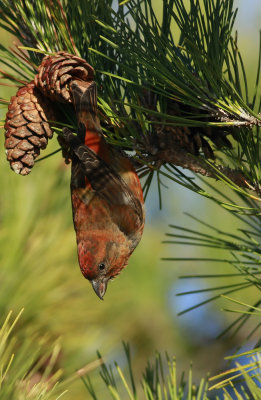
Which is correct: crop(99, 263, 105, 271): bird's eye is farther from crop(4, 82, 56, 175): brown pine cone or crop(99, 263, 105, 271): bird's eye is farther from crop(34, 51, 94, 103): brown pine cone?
crop(34, 51, 94, 103): brown pine cone

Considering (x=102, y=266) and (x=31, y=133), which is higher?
(x=31, y=133)

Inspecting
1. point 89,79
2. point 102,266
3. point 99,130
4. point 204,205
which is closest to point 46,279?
point 102,266

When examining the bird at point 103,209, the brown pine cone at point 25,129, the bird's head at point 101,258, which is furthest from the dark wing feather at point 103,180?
the brown pine cone at point 25,129

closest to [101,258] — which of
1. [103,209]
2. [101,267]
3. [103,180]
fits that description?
[101,267]

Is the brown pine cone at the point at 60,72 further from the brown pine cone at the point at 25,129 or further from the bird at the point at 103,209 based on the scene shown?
the bird at the point at 103,209

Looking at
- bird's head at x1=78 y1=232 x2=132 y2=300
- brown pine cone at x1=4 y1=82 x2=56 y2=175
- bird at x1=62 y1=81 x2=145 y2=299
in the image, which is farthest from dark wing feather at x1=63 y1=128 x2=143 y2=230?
brown pine cone at x1=4 y1=82 x2=56 y2=175

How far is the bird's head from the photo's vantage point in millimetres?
2145

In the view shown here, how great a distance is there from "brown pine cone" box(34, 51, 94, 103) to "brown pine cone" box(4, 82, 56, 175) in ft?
0.14

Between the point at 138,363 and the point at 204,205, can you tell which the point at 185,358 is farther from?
the point at 204,205

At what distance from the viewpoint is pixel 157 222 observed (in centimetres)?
433

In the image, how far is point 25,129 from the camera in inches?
60.0

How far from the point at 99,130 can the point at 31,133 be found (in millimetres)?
282

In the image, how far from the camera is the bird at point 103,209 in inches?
78.0

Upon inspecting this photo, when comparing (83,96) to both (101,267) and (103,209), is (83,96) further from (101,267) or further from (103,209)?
(101,267)
